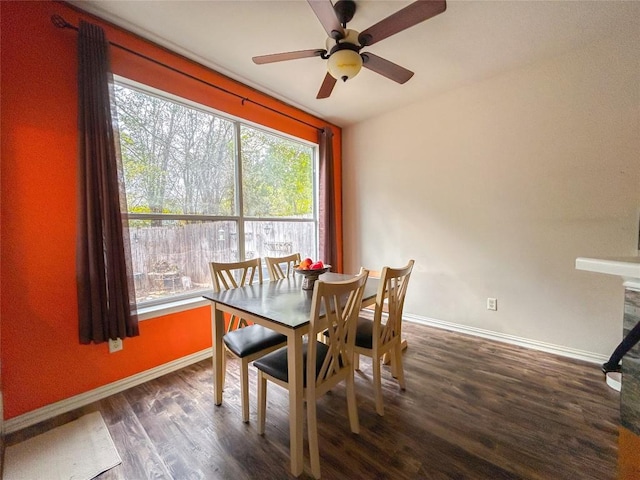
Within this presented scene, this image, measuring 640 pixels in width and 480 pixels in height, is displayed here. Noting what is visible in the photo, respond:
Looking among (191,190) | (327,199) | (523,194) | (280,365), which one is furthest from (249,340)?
(523,194)

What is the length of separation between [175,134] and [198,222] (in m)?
0.80

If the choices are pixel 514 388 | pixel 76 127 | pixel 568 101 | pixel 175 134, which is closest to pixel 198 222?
pixel 175 134

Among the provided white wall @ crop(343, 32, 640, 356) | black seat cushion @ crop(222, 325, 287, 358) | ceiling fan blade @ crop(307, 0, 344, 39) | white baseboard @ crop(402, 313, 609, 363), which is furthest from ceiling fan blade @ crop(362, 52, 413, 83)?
white baseboard @ crop(402, 313, 609, 363)

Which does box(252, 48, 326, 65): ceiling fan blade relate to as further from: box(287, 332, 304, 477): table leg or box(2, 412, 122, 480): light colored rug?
box(2, 412, 122, 480): light colored rug

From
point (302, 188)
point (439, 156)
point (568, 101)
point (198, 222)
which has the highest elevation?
point (568, 101)

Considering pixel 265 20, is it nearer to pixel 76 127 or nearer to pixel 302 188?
pixel 76 127

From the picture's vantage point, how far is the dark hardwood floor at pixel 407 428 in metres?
1.28

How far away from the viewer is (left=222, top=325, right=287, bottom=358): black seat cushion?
1.61 metres

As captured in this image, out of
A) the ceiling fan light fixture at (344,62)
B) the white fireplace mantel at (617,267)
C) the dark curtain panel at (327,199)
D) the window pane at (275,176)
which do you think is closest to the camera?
the white fireplace mantel at (617,267)

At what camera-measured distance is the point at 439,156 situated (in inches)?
118

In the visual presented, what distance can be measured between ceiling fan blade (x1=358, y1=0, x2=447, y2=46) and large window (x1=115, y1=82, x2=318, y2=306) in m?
1.64

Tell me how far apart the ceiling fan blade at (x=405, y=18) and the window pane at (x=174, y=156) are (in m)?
1.63

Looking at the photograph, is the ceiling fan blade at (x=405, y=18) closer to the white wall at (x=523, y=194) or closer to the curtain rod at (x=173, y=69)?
the curtain rod at (x=173, y=69)

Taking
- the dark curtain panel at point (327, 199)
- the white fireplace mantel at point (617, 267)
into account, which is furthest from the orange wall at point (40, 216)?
the white fireplace mantel at point (617, 267)
